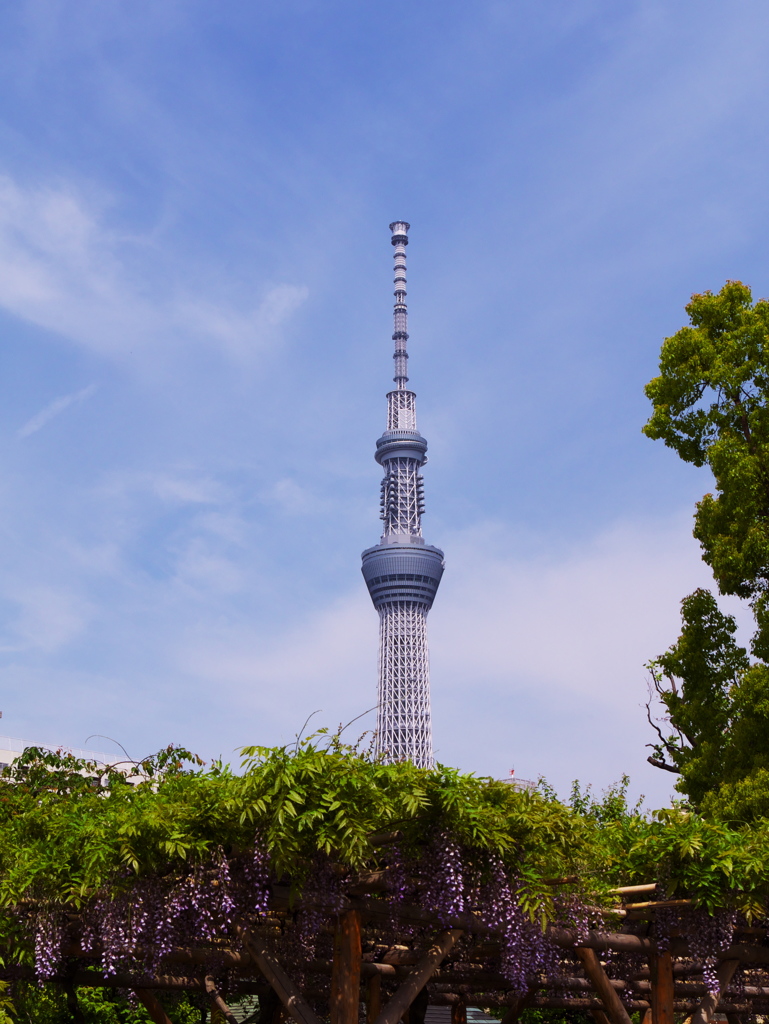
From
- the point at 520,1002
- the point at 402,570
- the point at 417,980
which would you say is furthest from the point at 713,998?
the point at 402,570

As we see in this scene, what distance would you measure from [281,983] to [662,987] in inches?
172

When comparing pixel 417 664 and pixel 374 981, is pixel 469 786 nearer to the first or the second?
pixel 374 981

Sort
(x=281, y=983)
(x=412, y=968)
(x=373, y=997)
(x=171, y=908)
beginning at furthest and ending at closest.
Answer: (x=373, y=997), (x=412, y=968), (x=281, y=983), (x=171, y=908)

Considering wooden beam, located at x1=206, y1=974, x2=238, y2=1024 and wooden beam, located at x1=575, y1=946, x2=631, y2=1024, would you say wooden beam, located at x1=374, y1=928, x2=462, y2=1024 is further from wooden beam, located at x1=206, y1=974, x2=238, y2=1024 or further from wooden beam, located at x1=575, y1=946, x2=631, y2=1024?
wooden beam, located at x1=206, y1=974, x2=238, y2=1024

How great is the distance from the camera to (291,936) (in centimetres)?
990

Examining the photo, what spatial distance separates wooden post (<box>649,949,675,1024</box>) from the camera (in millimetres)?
10938

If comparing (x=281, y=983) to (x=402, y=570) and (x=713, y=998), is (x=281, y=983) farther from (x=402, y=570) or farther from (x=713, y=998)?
(x=402, y=570)

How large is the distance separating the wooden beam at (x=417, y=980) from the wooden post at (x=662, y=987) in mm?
2858

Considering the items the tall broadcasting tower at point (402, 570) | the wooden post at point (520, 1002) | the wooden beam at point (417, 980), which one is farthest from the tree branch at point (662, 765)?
the tall broadcasting tower at point (402, 570)

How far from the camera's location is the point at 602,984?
1123cm

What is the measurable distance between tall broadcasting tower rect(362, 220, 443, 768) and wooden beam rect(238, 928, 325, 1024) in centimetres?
9074

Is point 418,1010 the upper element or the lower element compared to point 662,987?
lower

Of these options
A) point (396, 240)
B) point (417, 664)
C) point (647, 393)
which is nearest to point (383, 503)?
point (417, 664)

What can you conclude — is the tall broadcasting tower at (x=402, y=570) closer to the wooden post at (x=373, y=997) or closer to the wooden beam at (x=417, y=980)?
the wooden post at (x=373, y=997)
